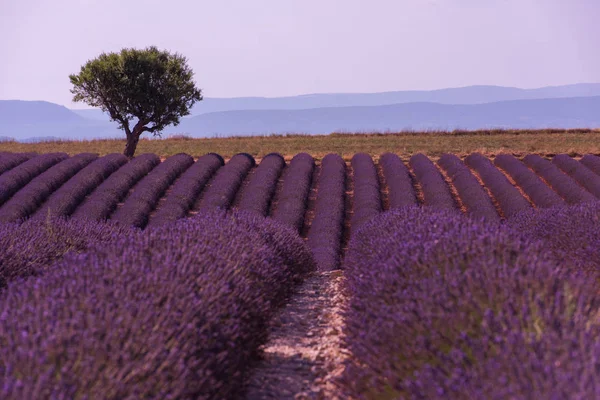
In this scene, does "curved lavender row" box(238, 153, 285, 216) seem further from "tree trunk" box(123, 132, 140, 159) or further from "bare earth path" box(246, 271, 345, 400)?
"bare earth path" box(246, 271, 345, 400)

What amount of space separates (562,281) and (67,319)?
2689 millimetres

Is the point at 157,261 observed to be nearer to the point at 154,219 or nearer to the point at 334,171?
the point at 154,219

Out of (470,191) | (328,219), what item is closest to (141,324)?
(328,219)

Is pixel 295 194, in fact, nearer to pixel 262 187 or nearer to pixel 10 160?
pixel 262 187

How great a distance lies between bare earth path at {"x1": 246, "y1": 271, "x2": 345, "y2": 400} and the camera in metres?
4.29

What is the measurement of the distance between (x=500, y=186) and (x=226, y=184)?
7.46 meters

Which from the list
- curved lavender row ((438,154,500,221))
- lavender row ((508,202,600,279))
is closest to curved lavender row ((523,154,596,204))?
curved lavender row ((438,154,500,221))

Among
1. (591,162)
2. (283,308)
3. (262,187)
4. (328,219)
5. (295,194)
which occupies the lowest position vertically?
(328,219)

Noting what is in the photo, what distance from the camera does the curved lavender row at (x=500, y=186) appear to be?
1567cm

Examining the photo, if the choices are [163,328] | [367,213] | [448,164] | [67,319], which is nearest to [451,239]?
[163,328]

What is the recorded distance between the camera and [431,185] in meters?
17.6

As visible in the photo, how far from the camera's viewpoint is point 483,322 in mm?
2963

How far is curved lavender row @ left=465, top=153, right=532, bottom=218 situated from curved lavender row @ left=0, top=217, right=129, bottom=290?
9574mm

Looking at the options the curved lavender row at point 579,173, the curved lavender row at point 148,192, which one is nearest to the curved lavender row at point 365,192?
the curved lavender row at point 148,192
